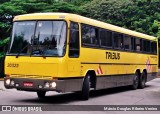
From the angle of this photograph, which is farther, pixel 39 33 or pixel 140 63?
pixel 140 63

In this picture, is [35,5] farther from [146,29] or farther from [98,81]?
[98,81]

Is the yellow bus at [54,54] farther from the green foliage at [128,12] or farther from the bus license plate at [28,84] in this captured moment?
the green foliage at [128,12]

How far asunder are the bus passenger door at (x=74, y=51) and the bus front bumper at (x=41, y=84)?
0.36 m

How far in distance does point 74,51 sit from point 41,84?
1688mm

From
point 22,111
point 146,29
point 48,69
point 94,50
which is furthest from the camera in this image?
point 146,29

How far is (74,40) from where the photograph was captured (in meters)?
15.2

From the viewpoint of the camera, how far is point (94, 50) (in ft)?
55.8

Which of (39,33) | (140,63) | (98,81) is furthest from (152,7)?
(39,33)

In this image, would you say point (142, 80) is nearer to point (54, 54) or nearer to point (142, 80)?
point (142, 80)

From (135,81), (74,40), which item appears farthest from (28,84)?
(135,81)

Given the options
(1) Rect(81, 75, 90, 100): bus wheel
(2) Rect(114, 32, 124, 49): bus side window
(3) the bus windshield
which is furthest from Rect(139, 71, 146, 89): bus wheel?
(3) the bus windshield

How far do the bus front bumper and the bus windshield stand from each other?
2.90 feet

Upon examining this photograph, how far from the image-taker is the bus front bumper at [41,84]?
46.5 ft

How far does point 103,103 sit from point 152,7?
91.2ft
